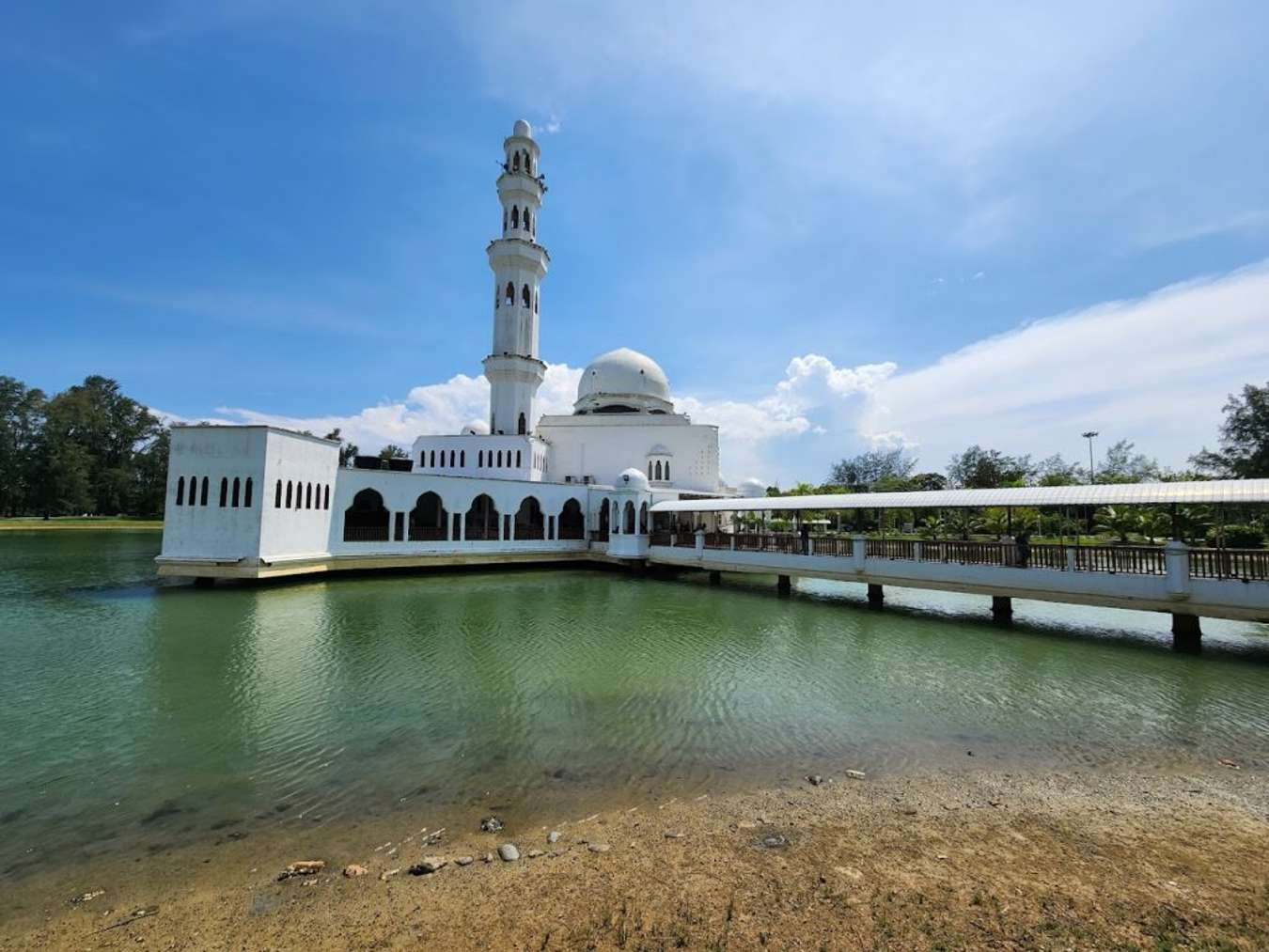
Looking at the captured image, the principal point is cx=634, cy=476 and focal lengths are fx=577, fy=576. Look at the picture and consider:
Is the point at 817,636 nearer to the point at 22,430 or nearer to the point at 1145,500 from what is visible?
the point at 1145,500

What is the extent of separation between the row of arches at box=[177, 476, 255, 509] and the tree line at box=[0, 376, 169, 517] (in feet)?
143

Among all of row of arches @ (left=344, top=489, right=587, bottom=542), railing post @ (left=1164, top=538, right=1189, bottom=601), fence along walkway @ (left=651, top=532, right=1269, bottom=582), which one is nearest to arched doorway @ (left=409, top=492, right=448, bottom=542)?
row of arches @ (left=344, top=489, right=587, bottom=542)

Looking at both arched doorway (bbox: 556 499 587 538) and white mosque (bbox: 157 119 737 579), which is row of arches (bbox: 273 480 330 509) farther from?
arched doorway (bbox: 556 499 587 538)

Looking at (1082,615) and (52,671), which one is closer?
(52,671)

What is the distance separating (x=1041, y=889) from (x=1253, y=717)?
7145 mm

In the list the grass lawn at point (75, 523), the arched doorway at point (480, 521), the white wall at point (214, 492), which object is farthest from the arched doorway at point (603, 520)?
the grass lawn at point (75, 523)

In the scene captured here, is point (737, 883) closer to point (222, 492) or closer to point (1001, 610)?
point (1001, 610)

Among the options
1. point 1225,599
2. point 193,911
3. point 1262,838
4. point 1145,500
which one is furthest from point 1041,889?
point 1145,500

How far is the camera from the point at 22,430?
50.2 meters

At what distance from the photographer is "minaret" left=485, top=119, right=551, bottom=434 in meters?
31.9

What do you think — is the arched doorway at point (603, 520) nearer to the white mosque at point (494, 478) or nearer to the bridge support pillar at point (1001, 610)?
the white mosque at point (494, 478)

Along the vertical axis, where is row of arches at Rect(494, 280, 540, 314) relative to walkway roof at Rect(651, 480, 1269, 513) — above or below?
above

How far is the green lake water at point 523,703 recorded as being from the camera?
19.5ft

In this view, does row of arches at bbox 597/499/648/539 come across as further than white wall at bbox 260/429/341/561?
Yes
